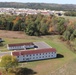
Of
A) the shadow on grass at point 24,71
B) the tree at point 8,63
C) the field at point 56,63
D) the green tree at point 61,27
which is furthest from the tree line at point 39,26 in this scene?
the tree at point 8,63

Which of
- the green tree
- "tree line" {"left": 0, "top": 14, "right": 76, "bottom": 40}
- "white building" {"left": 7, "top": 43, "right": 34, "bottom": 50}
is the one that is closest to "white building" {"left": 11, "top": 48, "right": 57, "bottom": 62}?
"white building" {"left": 7, "top": 43, "right": 34, "bottom": 50}

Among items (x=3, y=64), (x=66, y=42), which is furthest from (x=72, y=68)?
(x=66, y=42)

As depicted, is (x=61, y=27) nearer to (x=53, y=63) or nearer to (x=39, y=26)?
(x=39, y=26)

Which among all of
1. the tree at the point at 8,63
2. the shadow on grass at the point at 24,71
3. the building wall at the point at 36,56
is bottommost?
the shadow on grass at the point at 24,71

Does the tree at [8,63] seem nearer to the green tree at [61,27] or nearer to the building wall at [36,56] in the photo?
the building wall at [36,56]

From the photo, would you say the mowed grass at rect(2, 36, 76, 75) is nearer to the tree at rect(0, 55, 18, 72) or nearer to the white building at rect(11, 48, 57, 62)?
the white building at rect(11, 48, 57, 62)

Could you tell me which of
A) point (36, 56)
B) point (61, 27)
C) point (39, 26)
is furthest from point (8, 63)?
point (61, 27)

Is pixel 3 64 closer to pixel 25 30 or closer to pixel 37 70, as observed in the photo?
pixel 37 70

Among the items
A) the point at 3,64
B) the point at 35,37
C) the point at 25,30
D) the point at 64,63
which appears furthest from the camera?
the point at 25,30
